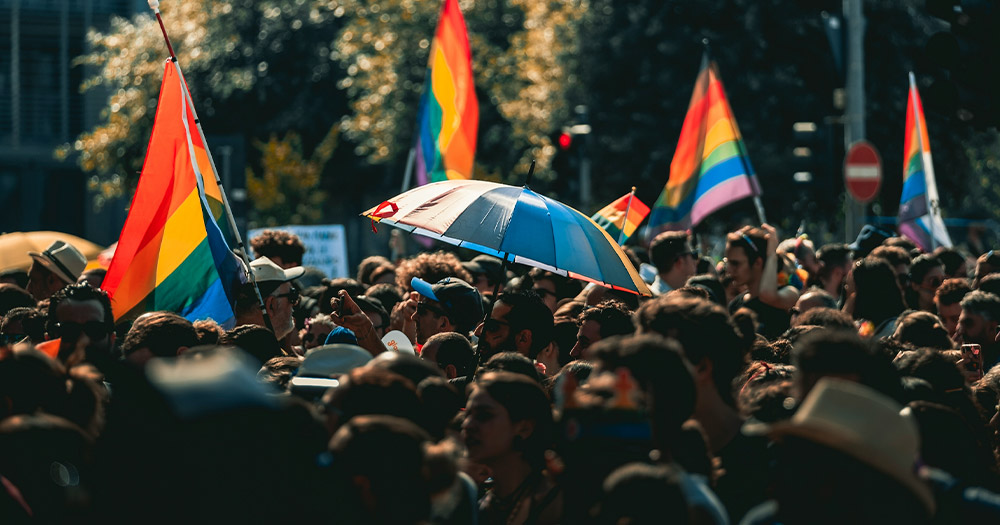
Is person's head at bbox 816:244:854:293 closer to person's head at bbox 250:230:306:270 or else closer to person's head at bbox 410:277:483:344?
person's head at bbox 410:277:483:344

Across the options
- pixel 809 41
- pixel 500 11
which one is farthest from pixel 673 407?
pixel 500 11

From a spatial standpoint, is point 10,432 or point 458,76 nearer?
point 10,432

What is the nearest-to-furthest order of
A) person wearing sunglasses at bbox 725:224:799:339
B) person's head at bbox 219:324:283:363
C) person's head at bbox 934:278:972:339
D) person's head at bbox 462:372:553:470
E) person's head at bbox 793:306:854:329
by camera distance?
person's head at bbox 462:372:553:470 < person's head at bbox 793:306:854:329 < person's head at bbox 219:324:283:363 < person's head at bbox 934:278:972:339 < person wearing sunglasses at bbox 725:224:799:339

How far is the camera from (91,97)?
37.0m

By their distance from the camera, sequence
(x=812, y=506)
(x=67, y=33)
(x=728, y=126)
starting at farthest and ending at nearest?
(x=67, y=33) → (x=728, y=126) → (x=812, y=506)

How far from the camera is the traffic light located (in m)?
7.05

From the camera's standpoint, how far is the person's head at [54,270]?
8438 mm

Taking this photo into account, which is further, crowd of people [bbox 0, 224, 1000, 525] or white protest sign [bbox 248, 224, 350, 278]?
white protest sign [bbox 248, 224, 350, 278]

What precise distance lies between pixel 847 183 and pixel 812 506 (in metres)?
10.4

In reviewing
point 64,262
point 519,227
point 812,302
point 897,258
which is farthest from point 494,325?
point 64,262

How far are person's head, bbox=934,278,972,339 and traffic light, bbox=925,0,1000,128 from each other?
909mm

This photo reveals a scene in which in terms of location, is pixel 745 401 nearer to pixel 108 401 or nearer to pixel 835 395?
pixel 835 395

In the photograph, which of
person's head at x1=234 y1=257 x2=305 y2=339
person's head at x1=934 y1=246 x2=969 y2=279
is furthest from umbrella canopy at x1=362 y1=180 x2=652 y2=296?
person's head at x1=934 y1=246 x2=969 y2=279

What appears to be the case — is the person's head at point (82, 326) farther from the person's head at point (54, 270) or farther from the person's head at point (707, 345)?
the person's head at point (54, 270)
